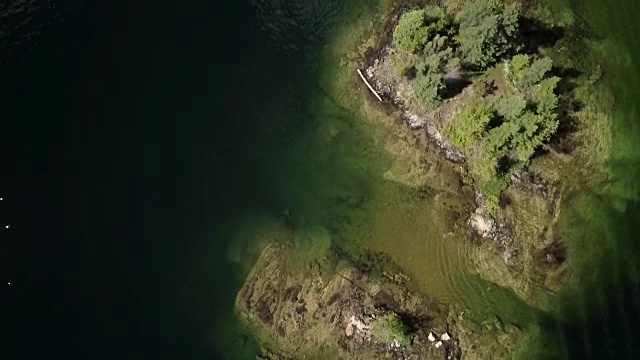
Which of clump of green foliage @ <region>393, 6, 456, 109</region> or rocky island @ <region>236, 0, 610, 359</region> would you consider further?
clump of green foliage @ <region>393, 6, 456, 109</region>

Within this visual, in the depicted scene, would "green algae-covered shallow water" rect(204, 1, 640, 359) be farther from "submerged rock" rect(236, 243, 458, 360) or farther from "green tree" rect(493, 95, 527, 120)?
"green tree" rect(493, 95, 527, 120)

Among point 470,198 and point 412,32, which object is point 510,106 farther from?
point 412,32

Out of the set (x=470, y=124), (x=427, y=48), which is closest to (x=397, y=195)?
(x=470, y=124)

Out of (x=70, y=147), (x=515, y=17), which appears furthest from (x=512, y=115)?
(x=70, y=147)

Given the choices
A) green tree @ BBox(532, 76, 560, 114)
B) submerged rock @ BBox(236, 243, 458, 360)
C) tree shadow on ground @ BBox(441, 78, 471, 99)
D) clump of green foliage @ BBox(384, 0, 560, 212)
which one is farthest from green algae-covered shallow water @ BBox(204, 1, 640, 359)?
green tree @ BBox(532, 76, 560, 114)

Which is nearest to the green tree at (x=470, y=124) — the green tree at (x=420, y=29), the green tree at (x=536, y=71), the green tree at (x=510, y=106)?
the green tree at (x=510, y=106)

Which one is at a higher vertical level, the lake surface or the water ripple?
the water ripple
